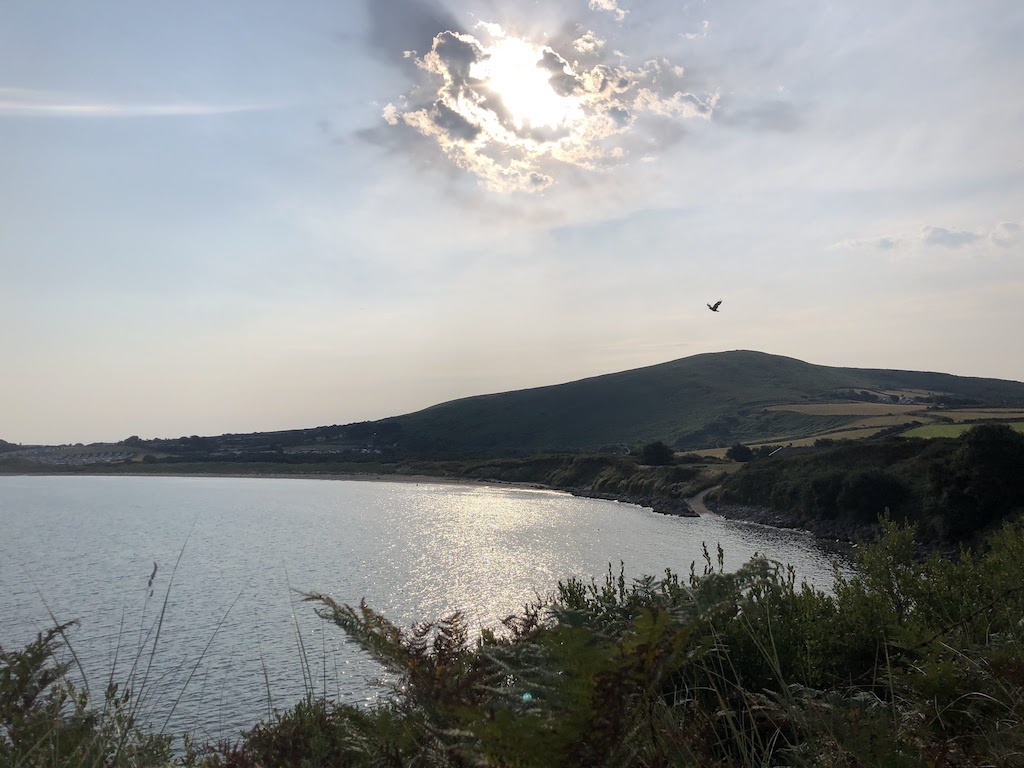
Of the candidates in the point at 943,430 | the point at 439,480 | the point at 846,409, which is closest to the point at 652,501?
the point at 943,430

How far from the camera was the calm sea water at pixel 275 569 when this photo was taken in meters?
20.1

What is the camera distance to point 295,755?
4848 millimetres

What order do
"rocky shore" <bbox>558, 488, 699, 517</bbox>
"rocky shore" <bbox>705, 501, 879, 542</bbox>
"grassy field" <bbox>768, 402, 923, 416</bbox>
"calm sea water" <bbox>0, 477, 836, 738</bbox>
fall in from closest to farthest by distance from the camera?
"calm sea water" <bbox>0, 477, 836, 738</bbox>
"rocky shore" <bbox>705, 501, 879, 542</bbox>
"rocky shore" <bbox>558, 488, 699, 517</bbox>
"grassy field" <bbox>768, 402, 923, 416</bbox>

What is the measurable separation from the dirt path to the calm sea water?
7.10m

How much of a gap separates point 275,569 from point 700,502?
174ft

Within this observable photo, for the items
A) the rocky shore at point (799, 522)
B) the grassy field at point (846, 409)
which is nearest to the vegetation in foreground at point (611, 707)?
the rocky shore at point (799, 522)

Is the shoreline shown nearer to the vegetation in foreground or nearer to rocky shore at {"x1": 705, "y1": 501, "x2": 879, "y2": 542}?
rocky shore at {"x1": 705, "y1": 501, "x2": 879, "y2": 542}

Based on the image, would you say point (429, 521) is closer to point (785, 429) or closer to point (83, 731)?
point (83, 731)

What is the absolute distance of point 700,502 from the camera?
8038 cm

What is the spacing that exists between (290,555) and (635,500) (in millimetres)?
50146

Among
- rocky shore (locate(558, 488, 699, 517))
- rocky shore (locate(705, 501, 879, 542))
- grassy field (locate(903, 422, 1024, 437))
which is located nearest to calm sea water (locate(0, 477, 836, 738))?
rocky shore (locate(705, 501, 879, 542))

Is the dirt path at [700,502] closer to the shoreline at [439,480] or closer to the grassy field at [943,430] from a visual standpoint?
the shoreline at [439,480]

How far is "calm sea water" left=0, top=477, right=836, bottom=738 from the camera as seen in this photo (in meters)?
20.1

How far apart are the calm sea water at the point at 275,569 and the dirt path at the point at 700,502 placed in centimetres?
710
